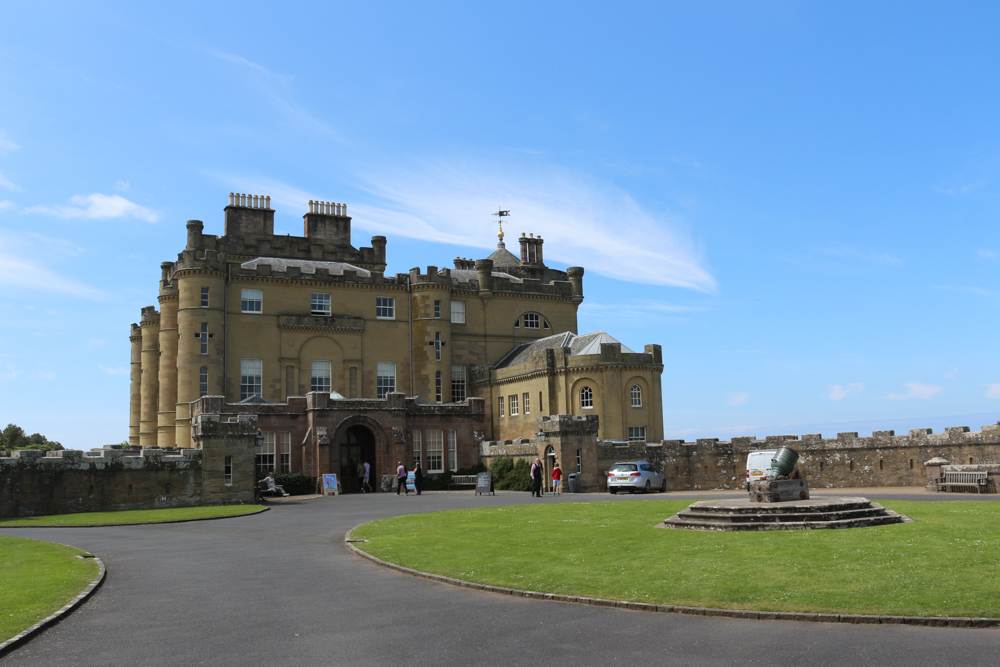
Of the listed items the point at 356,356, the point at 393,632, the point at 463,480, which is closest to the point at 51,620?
the point at 393,632

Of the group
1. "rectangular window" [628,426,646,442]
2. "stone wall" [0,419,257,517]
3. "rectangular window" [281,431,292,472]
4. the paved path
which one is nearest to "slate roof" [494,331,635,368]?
"rectangular window" [628,426,646,442]

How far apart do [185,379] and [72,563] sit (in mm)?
36023

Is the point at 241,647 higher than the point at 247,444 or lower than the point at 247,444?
lower

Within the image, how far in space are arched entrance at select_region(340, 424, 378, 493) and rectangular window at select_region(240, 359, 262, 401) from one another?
1067cm

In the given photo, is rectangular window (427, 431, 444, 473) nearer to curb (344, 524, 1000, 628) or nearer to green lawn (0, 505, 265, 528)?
green lawn (0, 505, 265, 528)

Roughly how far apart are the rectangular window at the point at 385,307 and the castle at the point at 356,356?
0.07 m

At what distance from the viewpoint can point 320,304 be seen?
54156 mm

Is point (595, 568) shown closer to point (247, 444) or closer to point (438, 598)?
point (438, 598)

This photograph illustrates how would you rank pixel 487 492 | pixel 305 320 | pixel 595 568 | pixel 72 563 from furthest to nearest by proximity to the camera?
pixel 305 320 < pixel 487 492 < pixel 72 563 < pixel 595 568

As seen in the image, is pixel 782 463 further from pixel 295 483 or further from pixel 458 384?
pixel 458 384

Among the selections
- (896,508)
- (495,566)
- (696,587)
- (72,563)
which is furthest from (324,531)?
(896,508)

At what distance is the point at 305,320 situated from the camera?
2088 inches

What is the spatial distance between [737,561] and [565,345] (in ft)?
130

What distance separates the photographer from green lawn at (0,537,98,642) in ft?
35.0
